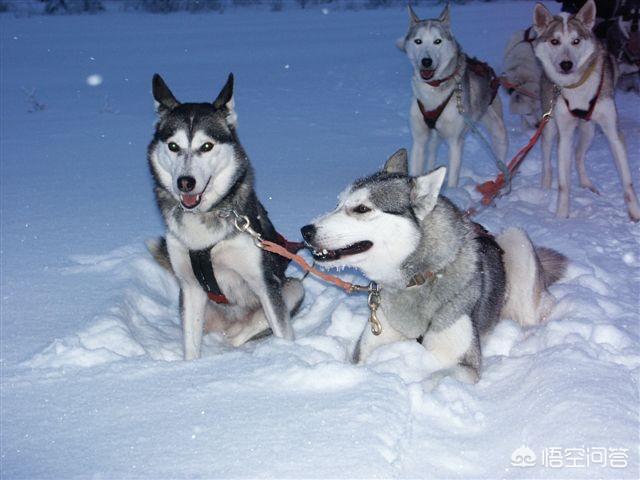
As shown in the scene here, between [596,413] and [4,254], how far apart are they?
11.2ft

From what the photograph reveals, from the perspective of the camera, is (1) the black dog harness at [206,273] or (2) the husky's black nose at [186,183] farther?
(1) the black dog harness at [206,273]

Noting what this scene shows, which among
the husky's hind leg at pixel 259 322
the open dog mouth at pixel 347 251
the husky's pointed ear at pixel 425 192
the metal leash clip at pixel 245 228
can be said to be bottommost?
the husky's hind leg at pixel 259 322

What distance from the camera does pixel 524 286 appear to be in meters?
3.25

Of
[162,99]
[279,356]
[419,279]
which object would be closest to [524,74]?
[162,99]

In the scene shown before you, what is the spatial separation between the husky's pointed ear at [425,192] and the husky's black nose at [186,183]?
954 millimetres

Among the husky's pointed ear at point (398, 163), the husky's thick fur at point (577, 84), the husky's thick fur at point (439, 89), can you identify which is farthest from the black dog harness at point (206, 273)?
the husky's thick fur at point (577, 84)

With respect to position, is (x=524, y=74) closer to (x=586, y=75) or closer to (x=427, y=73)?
(x=427, y=73)

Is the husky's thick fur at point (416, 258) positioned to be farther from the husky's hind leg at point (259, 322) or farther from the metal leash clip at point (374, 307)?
the husky's hind leg at point (259, 322)

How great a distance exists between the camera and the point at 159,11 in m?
19.0

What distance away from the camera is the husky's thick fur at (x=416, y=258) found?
2.62 m

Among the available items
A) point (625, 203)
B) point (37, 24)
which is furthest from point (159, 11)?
point (625, 203)

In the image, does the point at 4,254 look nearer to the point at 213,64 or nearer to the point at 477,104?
the point at 477,104

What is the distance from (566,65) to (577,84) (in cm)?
16

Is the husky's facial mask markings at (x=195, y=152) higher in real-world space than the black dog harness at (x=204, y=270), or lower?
higher
